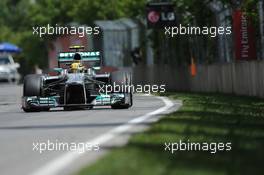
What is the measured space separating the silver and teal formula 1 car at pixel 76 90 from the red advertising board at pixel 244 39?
9799mm

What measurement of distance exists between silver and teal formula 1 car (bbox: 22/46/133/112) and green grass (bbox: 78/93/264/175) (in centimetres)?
643

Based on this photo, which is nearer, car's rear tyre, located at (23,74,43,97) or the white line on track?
the white line on track

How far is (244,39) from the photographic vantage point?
106 feet

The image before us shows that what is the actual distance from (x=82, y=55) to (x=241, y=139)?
11.8 meters

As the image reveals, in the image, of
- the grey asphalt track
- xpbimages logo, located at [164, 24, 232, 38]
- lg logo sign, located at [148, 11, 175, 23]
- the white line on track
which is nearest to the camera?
the white line on track

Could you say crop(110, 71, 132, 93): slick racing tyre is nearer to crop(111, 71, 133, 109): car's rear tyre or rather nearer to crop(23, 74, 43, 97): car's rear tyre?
crop(111, 71, 133, 109): car's rear tyre

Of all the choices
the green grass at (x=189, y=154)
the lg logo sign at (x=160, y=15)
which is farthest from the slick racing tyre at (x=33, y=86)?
the lg logo sign at (x=160, y=15)

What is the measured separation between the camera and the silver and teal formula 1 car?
Result: 22594 millimetres

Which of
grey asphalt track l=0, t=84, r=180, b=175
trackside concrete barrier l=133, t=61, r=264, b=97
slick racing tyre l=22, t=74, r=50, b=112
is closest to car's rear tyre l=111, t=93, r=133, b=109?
slick racing tyre l=22, t=74, r=50, b=112

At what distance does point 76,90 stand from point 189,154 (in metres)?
11.7

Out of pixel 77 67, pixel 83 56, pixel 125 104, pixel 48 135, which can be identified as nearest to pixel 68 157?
pixel 48 135

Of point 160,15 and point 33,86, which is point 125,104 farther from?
point 160,15

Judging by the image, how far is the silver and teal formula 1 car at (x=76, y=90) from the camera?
22.6 metres

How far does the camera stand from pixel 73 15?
262 feet
